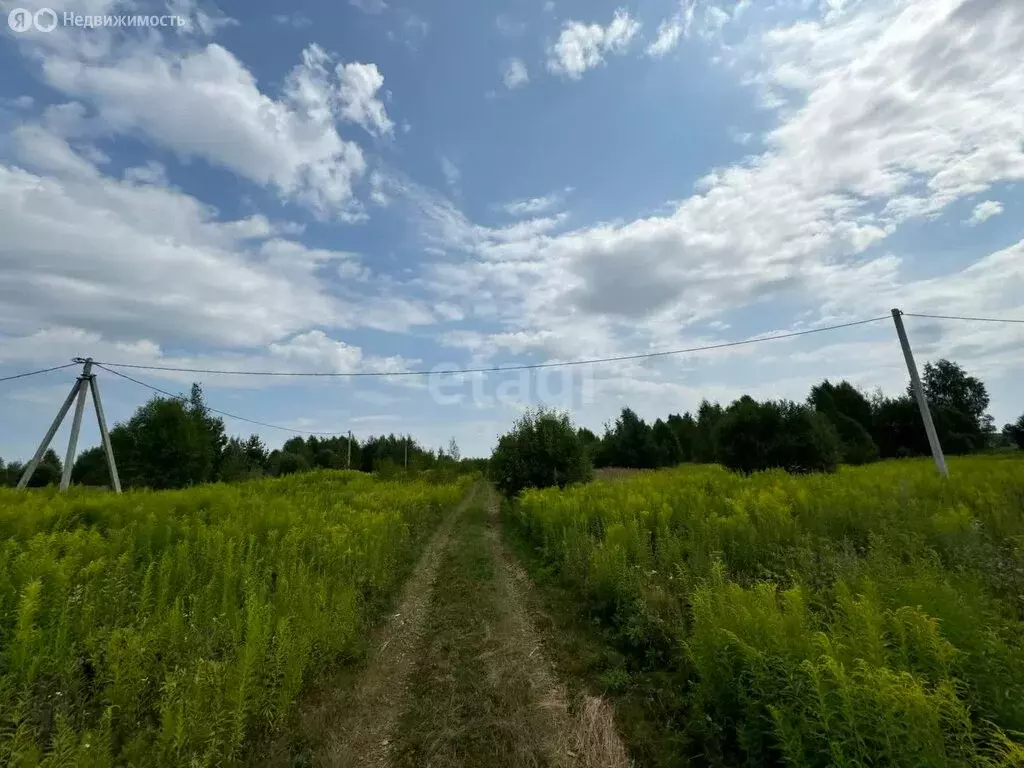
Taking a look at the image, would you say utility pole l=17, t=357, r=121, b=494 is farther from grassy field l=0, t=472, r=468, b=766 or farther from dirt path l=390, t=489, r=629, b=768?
dirt path l=390, t=489, r=629, b=768

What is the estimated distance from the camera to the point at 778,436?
20.7 metres

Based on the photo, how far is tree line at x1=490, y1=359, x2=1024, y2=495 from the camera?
20.3 metres

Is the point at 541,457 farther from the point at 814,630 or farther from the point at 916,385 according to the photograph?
the point at 814,630

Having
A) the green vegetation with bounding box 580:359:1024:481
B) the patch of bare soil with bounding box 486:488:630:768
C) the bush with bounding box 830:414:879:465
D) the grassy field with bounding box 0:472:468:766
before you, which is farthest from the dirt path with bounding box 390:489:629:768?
the bush with bounding box 830:414:879:465

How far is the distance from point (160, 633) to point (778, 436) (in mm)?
22845

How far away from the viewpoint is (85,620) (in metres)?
4.23

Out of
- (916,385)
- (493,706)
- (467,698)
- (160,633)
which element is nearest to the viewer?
(160,633)

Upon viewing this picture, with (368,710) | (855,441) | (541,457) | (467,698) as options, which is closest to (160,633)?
(368,710)

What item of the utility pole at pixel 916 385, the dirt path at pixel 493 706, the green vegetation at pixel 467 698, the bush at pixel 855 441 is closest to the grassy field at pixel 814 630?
the dirt path at pixel 493 706

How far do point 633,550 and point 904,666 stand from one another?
5109 millimetres

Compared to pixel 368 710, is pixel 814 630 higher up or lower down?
higher up

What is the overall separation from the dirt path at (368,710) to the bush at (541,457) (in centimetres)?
1324

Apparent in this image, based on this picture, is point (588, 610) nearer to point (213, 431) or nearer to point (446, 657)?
point (446, 657)

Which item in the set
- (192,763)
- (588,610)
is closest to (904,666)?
(588,610)
